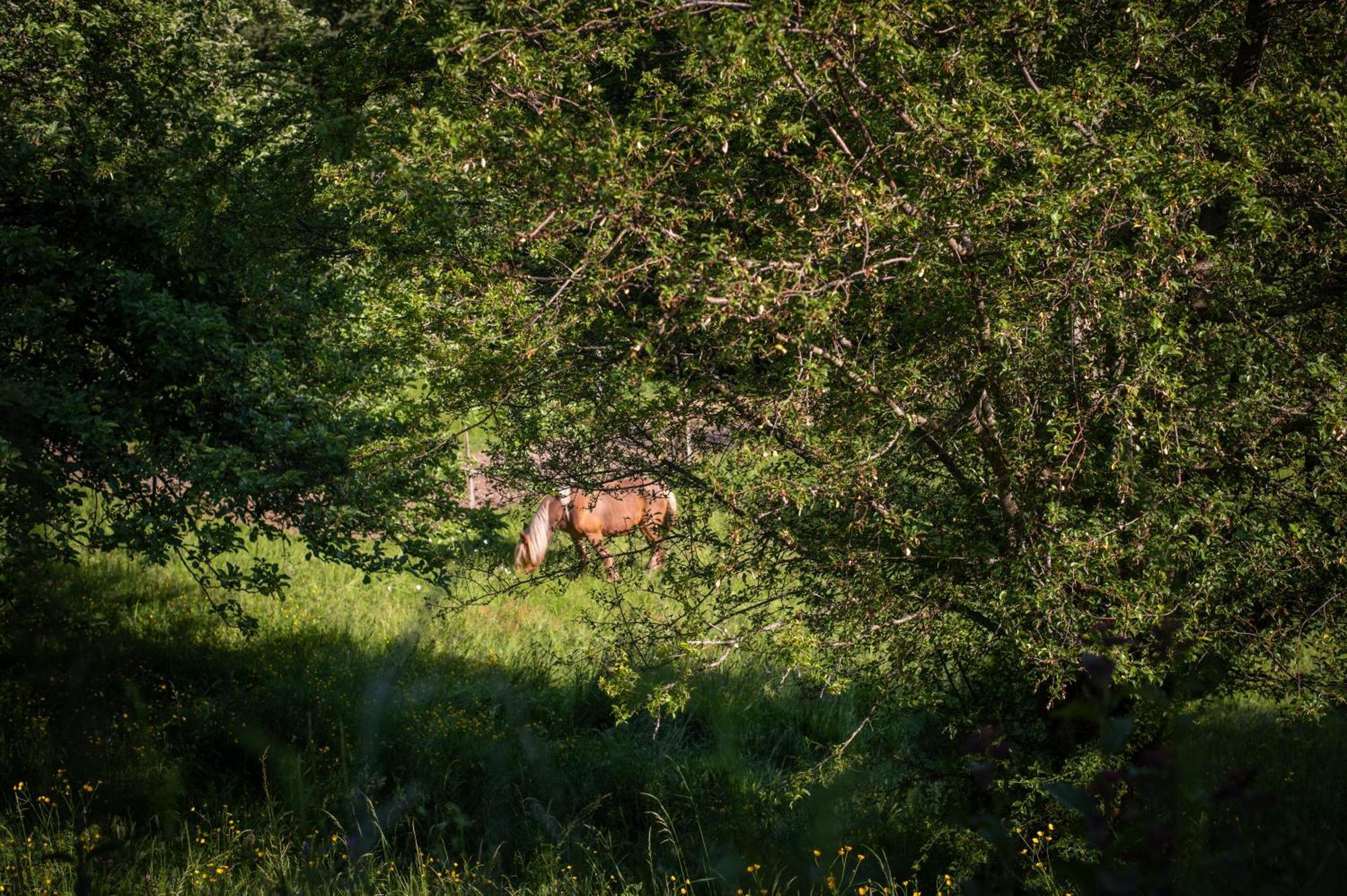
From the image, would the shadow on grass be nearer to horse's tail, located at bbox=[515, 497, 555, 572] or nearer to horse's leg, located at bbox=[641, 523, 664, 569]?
horse's leg, located at bbox=[641, 523, 664, 569]

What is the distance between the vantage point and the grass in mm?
5062

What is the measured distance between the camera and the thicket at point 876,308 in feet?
13.3

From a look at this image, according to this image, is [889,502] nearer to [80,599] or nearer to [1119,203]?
[1119,203]

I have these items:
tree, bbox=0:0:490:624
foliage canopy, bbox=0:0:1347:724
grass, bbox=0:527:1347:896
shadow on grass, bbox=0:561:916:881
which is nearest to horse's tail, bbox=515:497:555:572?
grass, bbox=0:527:1347:896

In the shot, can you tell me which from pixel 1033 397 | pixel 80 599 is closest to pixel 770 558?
pixel 1033 397

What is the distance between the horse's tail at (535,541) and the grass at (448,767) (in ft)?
3.16

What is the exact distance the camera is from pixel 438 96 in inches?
180

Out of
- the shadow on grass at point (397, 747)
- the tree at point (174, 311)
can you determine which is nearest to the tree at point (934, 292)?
the tree at point (174, 311)

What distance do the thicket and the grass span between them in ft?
2.33

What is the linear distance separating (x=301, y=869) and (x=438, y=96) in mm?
3619

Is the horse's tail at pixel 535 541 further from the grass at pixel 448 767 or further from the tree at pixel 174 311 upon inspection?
the tree at pixel 174 311

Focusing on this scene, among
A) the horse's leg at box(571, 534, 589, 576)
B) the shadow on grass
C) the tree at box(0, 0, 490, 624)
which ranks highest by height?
the tree at box(0, 0, 490, 624)

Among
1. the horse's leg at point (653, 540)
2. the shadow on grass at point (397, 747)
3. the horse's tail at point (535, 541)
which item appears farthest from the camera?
the horse's tail at point (535, 541)

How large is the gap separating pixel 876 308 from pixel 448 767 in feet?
14.9
